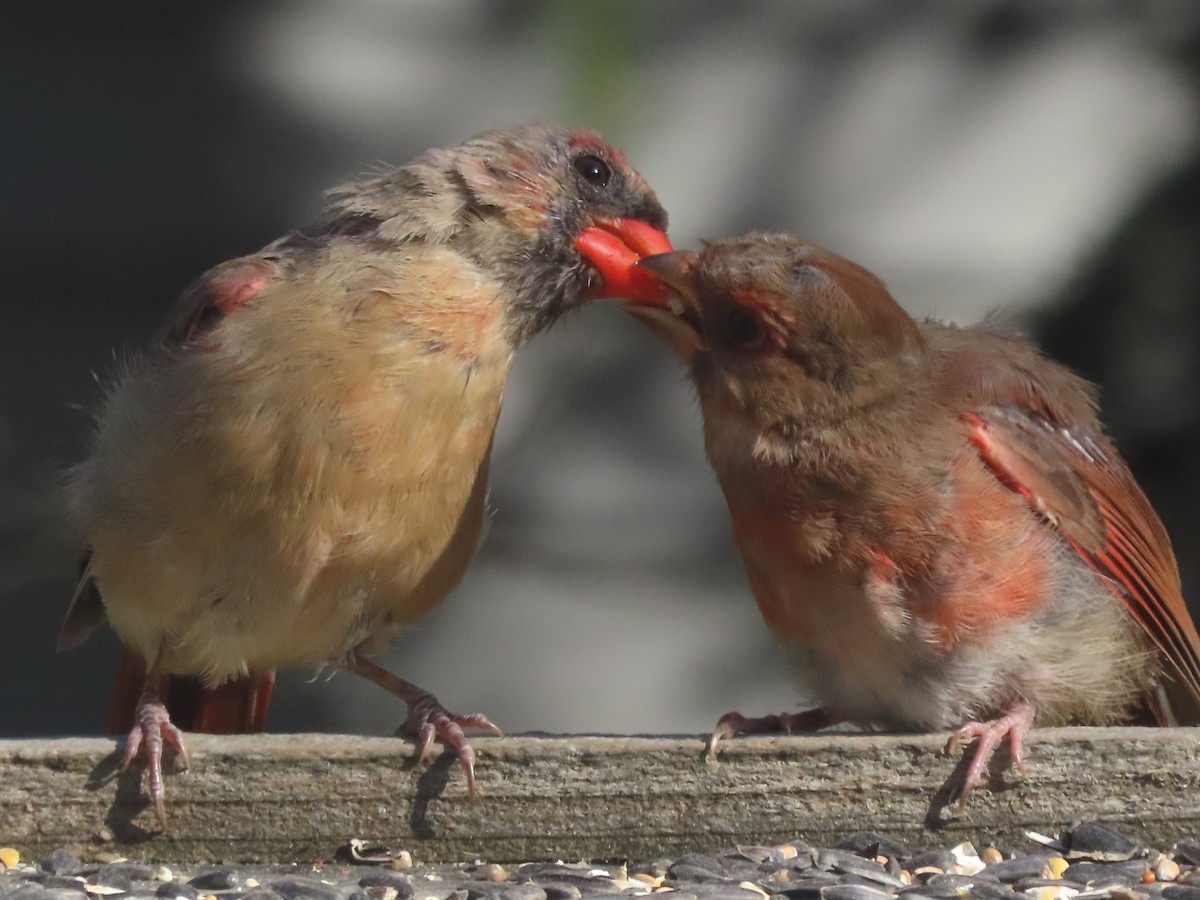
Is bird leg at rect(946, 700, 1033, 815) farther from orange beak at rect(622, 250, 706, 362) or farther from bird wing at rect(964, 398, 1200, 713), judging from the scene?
orange beak at rect(622, 250, 706, 362)

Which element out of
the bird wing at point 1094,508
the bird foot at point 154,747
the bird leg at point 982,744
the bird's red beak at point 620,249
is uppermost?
the bird's red beak at point 620,249

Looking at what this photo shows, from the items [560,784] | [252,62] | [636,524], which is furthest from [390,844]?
[252,62]

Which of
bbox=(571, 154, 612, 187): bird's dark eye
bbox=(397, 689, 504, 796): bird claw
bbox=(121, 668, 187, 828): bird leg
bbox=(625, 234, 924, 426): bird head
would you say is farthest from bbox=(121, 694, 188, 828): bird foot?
bbox=(571, 154, 612, 187): bird's dark eye

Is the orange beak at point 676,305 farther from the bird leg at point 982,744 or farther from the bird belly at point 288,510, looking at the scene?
the bird leg at point 982,744

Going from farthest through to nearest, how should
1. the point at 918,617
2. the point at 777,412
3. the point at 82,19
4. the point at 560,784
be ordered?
the point at 82,19, the point at 777,412, the point at 918,617, the point at 560,784

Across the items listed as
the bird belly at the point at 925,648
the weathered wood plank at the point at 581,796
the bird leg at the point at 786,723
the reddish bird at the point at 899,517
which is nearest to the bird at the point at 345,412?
the weathered wood plank at the point at 581,796

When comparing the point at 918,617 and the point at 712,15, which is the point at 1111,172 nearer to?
the point at 712,15
